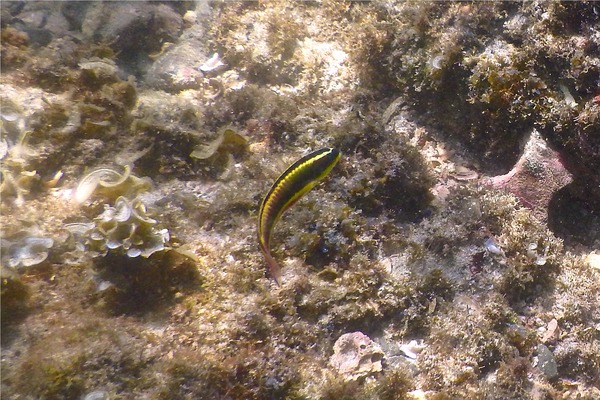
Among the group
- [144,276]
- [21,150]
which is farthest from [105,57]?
[144,276]

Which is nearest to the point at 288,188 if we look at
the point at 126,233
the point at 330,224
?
the point at 330,224

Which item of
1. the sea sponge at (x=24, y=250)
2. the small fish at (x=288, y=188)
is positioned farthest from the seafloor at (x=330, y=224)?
the small fish at (x=288, y=188)

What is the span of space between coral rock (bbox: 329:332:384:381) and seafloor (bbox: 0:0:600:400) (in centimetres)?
2

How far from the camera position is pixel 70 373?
2.29 m

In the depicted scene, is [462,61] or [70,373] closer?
[70,373]

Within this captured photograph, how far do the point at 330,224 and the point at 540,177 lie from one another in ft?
7.09

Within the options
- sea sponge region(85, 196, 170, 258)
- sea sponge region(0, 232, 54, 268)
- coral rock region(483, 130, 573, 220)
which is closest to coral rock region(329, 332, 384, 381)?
sea sponge region(85, 196, 170, 258)

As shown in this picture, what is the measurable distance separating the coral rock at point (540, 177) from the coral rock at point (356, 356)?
6.83 feet

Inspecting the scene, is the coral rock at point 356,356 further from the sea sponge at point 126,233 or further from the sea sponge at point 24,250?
the sea sponge at point 24,250

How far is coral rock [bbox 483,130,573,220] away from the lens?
11.9 feet

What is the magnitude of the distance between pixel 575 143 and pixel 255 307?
10.6ft

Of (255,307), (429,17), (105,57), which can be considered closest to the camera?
(255,307)

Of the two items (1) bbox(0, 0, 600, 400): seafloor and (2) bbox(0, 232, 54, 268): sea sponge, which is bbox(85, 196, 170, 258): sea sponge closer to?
(1) bbox(0, 0, 600, 400): seafloor

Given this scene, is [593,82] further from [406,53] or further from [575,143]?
[406,53]
